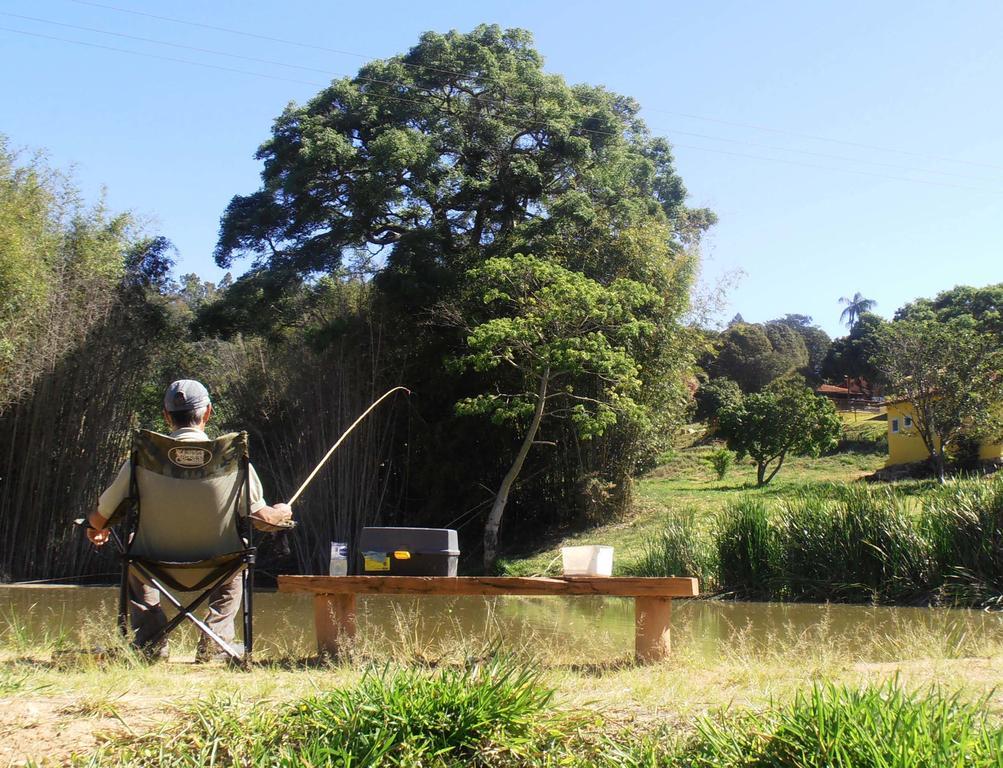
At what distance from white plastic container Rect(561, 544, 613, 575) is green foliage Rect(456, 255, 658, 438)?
26.8 ft

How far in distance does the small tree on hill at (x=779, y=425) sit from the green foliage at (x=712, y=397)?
273 inches

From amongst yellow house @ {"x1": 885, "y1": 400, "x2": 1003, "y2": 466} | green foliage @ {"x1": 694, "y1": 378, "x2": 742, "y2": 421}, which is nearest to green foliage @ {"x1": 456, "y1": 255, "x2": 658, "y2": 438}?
yellow house @ {"x1": 885, "y1": 400, "x2": 1003, "y2": 466}

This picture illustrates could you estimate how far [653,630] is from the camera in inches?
162

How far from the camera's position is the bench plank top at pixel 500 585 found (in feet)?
13.3

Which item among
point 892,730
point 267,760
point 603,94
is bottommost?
point 267,760

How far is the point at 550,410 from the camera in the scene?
1484 cm

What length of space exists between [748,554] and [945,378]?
9771 millimetres

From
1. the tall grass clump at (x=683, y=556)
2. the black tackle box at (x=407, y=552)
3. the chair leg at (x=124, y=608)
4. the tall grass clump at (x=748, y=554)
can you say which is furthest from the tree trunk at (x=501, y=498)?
the chair leg at (x=124, y=608)

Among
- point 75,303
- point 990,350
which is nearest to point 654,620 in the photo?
point 75,303

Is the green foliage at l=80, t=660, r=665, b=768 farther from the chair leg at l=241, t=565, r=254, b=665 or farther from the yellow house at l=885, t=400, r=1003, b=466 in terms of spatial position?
the yellow house at l=885, t=400, r=1003, b=466

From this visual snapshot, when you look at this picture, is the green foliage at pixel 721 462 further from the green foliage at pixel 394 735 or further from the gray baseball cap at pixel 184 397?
the green foliage at pixel 394 735

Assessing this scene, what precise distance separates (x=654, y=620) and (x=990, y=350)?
16430mm

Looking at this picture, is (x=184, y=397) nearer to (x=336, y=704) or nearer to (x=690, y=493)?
(x=336, y=704)

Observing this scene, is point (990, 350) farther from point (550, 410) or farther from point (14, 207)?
point (14, 207)
